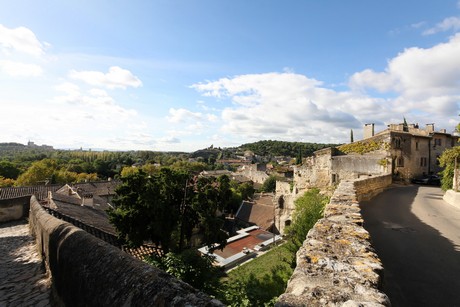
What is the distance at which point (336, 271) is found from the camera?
2658mm

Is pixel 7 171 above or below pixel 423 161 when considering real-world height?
below

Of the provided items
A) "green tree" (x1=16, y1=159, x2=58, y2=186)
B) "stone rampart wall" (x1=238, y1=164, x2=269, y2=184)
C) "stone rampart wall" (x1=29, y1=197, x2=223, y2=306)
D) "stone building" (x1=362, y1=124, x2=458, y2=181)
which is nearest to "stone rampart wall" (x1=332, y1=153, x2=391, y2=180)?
"stone building" (x1=362, y1=124, x2=458, y2=181)

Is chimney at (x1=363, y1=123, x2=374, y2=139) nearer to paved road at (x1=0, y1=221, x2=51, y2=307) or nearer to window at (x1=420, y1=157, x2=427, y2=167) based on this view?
window at (x1=420, y1=157, x2=427, y2=167)

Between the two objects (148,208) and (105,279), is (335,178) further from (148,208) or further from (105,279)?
(105,279)

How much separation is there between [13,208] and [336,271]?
14.2 m

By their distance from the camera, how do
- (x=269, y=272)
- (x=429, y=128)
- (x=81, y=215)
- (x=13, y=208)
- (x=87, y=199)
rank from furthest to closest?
(x=429, y=128)
(x=87, y=199)
(x=269, y=272)
(x=81, y=215)
(x=13, y=208)

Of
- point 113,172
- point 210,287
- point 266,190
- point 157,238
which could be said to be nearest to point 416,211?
point 210,287

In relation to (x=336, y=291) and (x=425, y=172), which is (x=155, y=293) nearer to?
(x=336, y=291)

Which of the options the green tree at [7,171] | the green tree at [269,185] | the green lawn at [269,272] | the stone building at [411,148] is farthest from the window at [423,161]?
the green tree at [7,171]

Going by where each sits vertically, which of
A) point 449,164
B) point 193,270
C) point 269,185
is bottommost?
point 269,185

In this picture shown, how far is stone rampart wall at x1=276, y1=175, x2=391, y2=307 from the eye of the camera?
6.88ft

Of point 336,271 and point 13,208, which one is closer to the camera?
point 336,271

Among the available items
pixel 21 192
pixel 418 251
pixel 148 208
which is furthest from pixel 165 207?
pixel 21 192

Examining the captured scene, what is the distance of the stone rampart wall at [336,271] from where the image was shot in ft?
6.88
